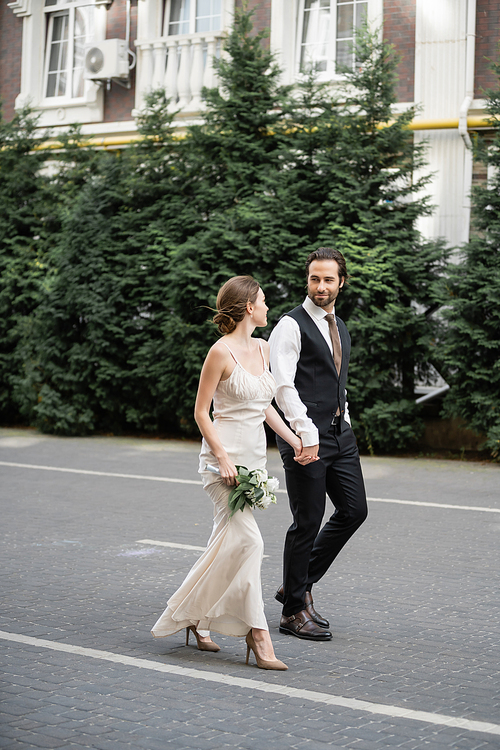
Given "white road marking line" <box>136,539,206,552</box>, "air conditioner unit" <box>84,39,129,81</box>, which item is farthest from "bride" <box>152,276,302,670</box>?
"air conditioner unit" <box>84,39,129,81</box>

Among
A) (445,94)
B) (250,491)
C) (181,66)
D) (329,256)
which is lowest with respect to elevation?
(250,491)

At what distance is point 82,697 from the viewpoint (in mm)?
4277

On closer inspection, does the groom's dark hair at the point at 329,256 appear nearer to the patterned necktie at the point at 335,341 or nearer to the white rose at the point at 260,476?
the patterned necktie at the point at 335,341

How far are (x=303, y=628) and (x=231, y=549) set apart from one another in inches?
32.3

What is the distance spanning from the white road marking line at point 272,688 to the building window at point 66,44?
18283 millimetres

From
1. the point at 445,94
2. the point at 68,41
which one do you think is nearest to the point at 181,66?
the point at 68,41

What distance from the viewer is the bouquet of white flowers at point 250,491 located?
4742 millimetres

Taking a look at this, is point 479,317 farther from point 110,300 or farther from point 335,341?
point 335,341

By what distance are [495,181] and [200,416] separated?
9083mm

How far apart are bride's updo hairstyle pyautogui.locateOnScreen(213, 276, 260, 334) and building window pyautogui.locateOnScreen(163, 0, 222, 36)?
15.9m

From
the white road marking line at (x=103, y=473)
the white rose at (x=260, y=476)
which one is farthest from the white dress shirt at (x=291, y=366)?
the white road marking line at (x=103, y=473)

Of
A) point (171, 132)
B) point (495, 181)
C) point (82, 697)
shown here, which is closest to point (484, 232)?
point (495, 181)

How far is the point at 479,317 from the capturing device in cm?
1274

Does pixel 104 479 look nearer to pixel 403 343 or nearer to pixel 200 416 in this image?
pixel 403 343
